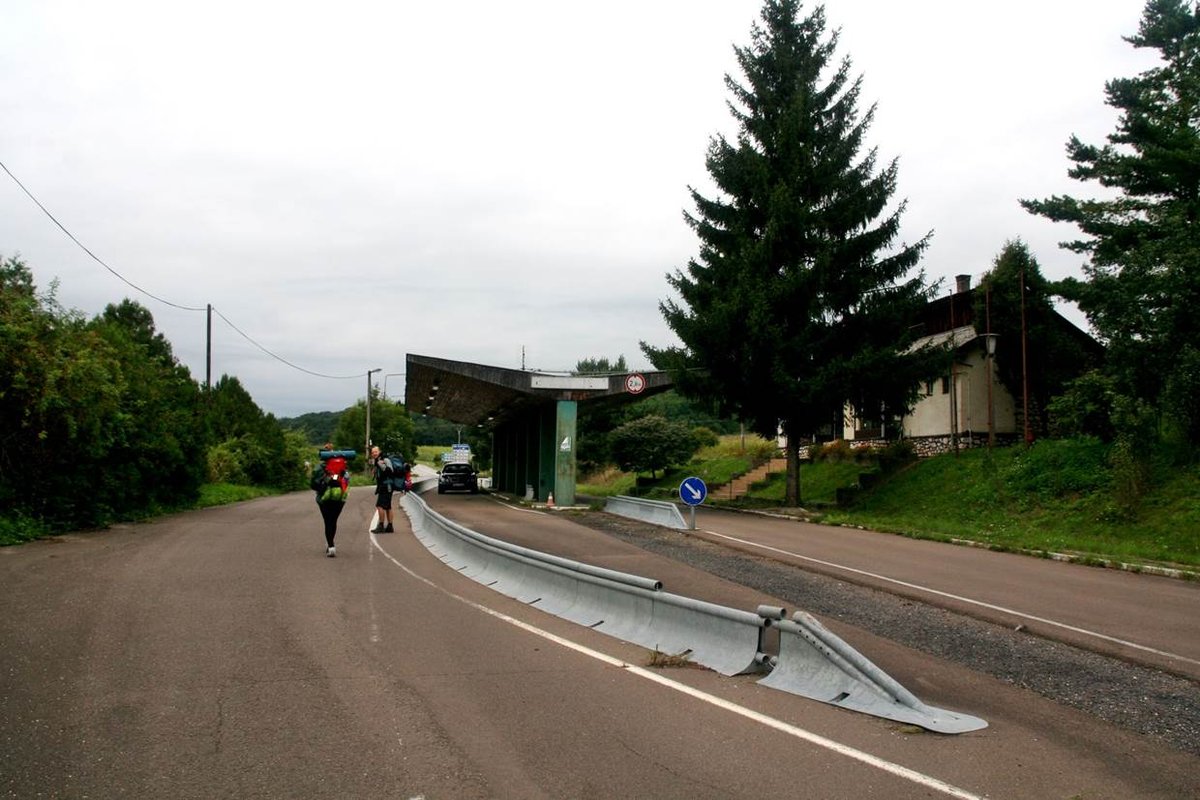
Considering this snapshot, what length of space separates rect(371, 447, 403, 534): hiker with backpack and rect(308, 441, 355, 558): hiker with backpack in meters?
2.81

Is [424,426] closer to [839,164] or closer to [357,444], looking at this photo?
[357,444]

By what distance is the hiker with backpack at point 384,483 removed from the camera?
790 inches

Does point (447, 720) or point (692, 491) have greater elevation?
point (692, 491)

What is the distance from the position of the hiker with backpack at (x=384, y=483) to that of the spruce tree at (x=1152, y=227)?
723 inches

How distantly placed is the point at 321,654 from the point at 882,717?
4.84m

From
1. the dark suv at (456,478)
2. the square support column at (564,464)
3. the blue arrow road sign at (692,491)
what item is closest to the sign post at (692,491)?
the blue arrow road sign at (692,491)

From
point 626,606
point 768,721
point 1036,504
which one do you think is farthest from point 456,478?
point 768,721

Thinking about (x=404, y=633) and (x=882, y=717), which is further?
(x=404, y=633)

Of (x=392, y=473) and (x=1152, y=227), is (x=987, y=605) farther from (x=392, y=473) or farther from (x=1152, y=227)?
(x=1152, y=227)

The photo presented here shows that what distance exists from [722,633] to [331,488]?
390 inches

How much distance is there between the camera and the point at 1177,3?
26406 millimetres

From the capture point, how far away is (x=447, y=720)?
20.1 ft

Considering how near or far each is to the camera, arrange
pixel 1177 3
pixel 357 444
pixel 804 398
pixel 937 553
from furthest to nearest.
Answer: pixel 357 444 → pixel 804 398 → pixel 1177 3 → pixel 937 553

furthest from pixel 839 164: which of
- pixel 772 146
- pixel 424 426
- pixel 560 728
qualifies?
pixel 424 426
